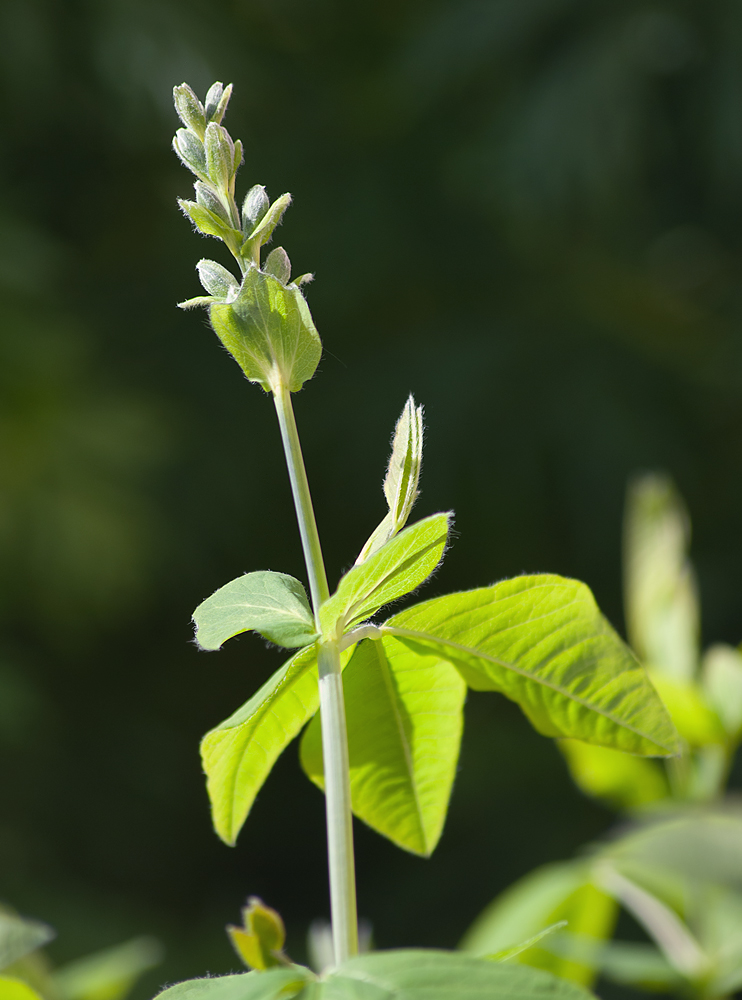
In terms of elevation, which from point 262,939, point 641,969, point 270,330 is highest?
point 270,330

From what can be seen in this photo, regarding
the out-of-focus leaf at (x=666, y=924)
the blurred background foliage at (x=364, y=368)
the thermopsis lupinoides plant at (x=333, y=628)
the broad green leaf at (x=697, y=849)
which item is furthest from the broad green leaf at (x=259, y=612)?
the blurred background foliage at (x=364, y=368)

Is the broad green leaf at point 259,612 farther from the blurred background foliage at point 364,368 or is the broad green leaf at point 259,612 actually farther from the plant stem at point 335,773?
the blurred background foliage at point 364,368

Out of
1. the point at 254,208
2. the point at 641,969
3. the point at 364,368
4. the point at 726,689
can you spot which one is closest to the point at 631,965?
the point at 641,969

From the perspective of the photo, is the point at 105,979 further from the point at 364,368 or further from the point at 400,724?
the point at 364,368

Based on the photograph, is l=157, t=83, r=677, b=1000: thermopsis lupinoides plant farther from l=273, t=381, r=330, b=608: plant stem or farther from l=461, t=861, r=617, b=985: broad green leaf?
l=461, t=861, r=617, b=985: broad green leaf

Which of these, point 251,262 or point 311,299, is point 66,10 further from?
point 251,262

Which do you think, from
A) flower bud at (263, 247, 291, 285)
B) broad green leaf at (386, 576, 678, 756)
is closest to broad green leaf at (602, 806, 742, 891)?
broad green leaf at (386, 576, 678, 756)
